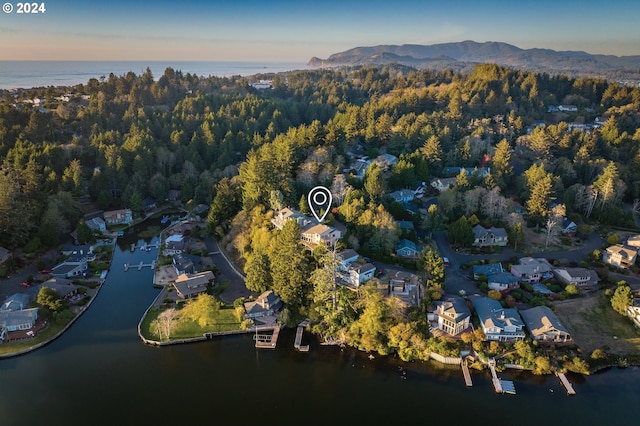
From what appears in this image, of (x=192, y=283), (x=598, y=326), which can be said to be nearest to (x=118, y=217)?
(x=192, y=283)

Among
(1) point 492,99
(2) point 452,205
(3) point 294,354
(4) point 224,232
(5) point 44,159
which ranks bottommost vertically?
(3) point 294,354

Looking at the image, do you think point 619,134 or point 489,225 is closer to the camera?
point 489,225

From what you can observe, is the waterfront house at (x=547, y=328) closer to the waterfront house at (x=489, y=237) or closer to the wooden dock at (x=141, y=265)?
the waterfront house at (x=489, y=237)

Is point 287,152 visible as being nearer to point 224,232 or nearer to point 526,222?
point 224,232

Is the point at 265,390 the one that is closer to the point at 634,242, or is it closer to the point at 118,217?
the point at 118,217

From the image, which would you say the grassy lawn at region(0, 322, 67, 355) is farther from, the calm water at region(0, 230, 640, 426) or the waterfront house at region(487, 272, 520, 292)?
the waterfront house at region(487, 272, 520, 292)

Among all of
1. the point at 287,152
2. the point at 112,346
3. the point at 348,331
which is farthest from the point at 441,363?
the point at 287,152
